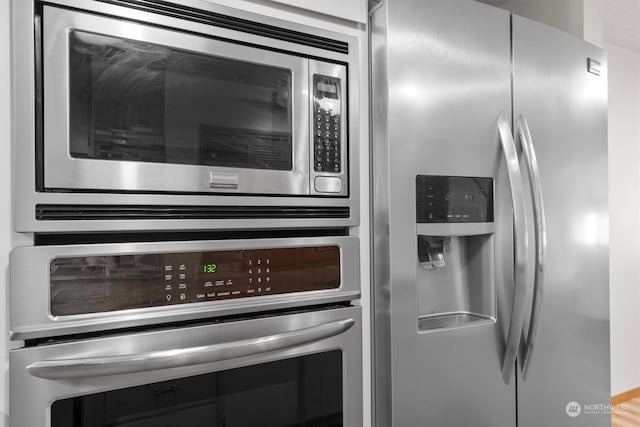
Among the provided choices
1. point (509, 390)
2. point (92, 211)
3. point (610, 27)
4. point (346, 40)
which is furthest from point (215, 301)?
point (610, 27)

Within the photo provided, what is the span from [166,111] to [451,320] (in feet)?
2.85

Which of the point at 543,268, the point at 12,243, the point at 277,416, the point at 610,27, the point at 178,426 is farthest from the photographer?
the point at 610,27

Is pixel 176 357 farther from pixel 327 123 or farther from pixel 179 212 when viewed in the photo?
pixel 327 123

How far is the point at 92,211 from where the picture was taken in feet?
2.30

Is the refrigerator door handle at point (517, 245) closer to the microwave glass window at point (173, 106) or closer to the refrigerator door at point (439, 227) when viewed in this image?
the refrigerator door at point (439, 227)

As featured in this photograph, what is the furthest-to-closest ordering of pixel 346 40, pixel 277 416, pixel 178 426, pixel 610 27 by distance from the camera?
pixel 610 27, pixel 346 40, pixel 277 416, pixel 178 426

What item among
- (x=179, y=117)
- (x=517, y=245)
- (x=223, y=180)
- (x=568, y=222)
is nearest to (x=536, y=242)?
(x=517, y=245)

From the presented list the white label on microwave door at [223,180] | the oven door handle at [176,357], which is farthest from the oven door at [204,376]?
the white label on microwave door at [223,180]

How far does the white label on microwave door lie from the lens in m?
0.81

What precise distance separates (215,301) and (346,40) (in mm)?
641

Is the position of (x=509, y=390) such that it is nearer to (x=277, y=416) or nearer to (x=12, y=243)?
(x=277, y=416)

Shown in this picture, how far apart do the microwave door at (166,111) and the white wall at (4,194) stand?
0.17ft

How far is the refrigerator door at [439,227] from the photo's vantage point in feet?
3.23

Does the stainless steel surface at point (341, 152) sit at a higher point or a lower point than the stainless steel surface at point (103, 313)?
higher
